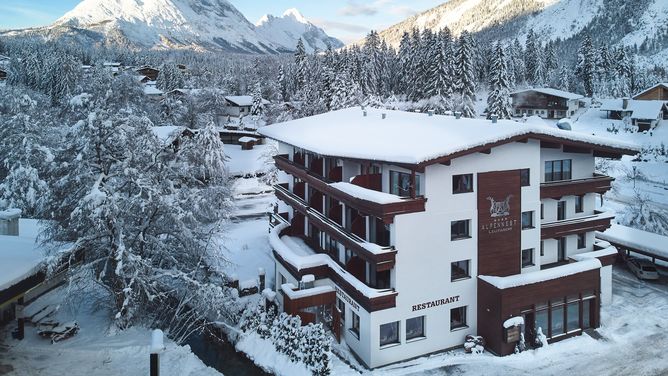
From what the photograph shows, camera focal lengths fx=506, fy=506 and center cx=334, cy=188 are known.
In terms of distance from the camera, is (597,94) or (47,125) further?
(597,94)

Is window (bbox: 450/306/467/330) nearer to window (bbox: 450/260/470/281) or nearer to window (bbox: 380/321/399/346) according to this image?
window (bbox: 450/260/470/281)

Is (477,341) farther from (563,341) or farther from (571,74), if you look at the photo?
(571,74)

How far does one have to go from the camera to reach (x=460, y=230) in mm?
25797

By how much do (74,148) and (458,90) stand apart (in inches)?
2935

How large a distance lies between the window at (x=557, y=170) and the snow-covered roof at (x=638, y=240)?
372 inches

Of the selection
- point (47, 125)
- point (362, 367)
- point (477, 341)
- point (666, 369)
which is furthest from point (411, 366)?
point (47, 125)

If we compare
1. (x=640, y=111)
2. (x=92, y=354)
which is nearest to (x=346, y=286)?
(x=92, y=354)

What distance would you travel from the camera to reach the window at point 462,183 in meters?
25.3

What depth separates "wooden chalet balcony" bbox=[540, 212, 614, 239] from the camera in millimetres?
28906

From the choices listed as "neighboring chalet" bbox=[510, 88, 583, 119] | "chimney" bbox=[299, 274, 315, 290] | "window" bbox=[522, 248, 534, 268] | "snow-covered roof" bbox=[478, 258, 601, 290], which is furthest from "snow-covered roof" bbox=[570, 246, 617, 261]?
"neighboring chalet" bbox=[510, 88, 583, 119]

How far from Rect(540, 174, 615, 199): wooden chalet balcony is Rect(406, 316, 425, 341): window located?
10.0 meters

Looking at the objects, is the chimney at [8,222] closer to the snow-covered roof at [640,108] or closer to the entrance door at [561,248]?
the entrance door at [561,248]

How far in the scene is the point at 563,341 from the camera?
26219 mm

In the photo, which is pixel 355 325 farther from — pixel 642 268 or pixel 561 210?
pixel 642 268
